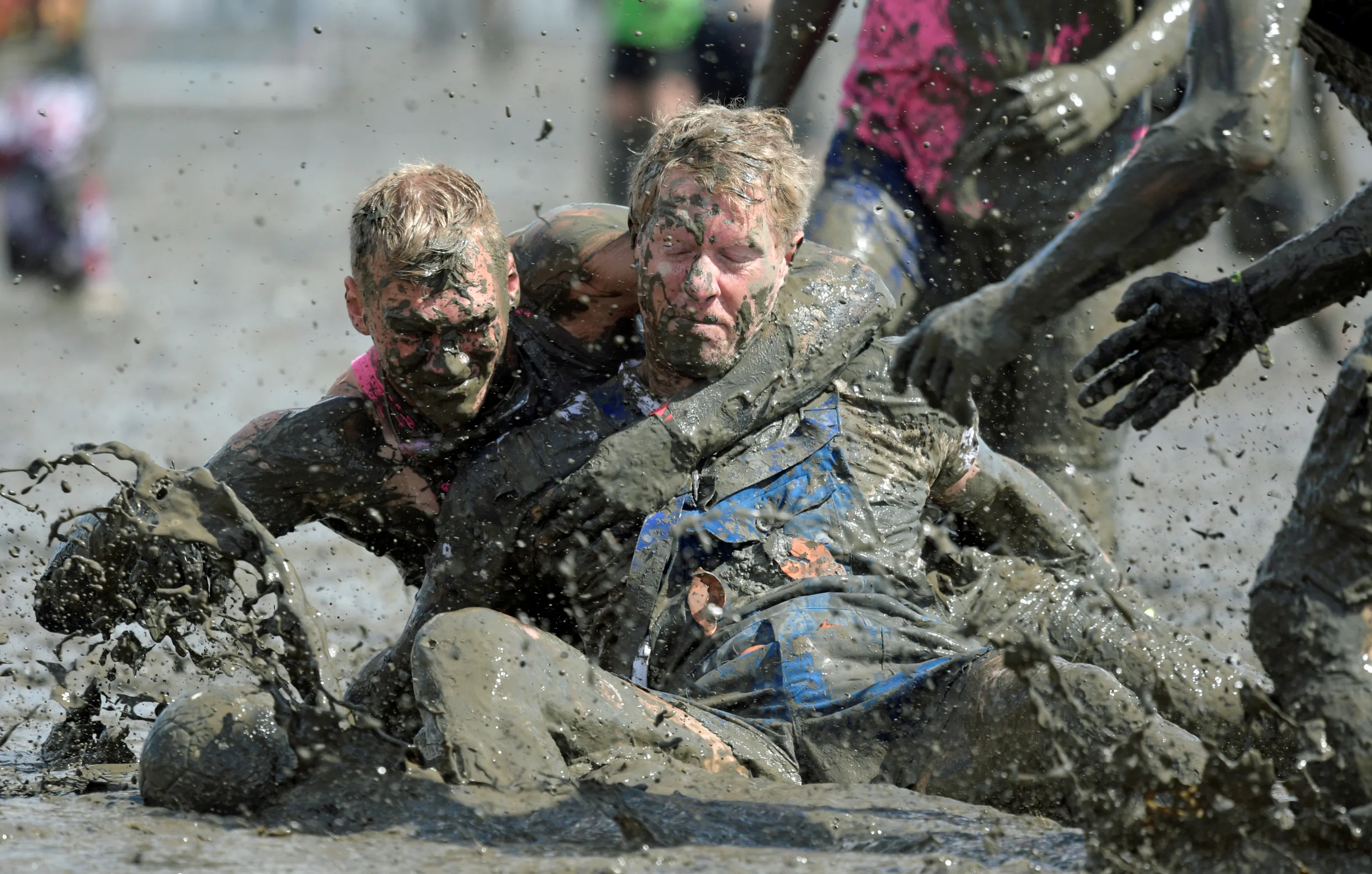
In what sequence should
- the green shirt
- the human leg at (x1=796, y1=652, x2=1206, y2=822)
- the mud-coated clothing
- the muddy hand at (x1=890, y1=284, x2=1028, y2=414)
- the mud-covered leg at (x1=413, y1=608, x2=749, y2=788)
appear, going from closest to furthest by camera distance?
the muddy hand at (x1=890, y1=284, x2=1028, y2=414) < the human leg at (x1=796, y1=652, x2=1206, y2=822) < the mud-covered leg at (x1=413, y1=608, x2=749, y2=788) < the mud-coated clothing < the green shirt

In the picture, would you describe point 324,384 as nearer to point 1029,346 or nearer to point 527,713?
point 1029,346

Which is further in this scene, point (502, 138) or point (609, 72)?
point (502, 138)

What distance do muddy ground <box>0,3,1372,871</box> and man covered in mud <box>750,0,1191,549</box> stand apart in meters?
0.38

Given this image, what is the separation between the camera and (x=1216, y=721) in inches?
137

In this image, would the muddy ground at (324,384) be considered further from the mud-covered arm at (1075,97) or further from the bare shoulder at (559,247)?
the bare shoulder at (559,247)

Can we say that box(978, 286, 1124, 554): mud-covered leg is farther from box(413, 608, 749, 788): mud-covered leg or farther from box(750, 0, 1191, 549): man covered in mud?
box(413, 608, 749, 788): mud-covered leg

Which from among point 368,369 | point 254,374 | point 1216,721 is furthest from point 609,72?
point 1216,721

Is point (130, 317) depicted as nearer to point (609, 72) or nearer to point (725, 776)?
point (609, 72)

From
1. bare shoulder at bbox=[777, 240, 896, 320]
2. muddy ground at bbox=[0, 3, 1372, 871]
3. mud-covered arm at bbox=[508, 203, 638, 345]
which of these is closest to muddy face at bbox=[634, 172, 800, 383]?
bare shoulder at bbox=[777, 240, 896, 320]

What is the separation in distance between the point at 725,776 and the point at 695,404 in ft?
2.59

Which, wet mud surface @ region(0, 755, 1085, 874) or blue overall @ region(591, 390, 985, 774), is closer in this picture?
wet mud surface @ region(0, 755, 1085, 874)

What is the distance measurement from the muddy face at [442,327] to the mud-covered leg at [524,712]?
1.83 feet

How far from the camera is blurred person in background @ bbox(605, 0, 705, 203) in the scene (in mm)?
8680

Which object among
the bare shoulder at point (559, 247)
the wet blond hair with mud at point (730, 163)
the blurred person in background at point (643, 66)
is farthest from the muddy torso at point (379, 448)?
the blurred person in background at point (643, 66)
